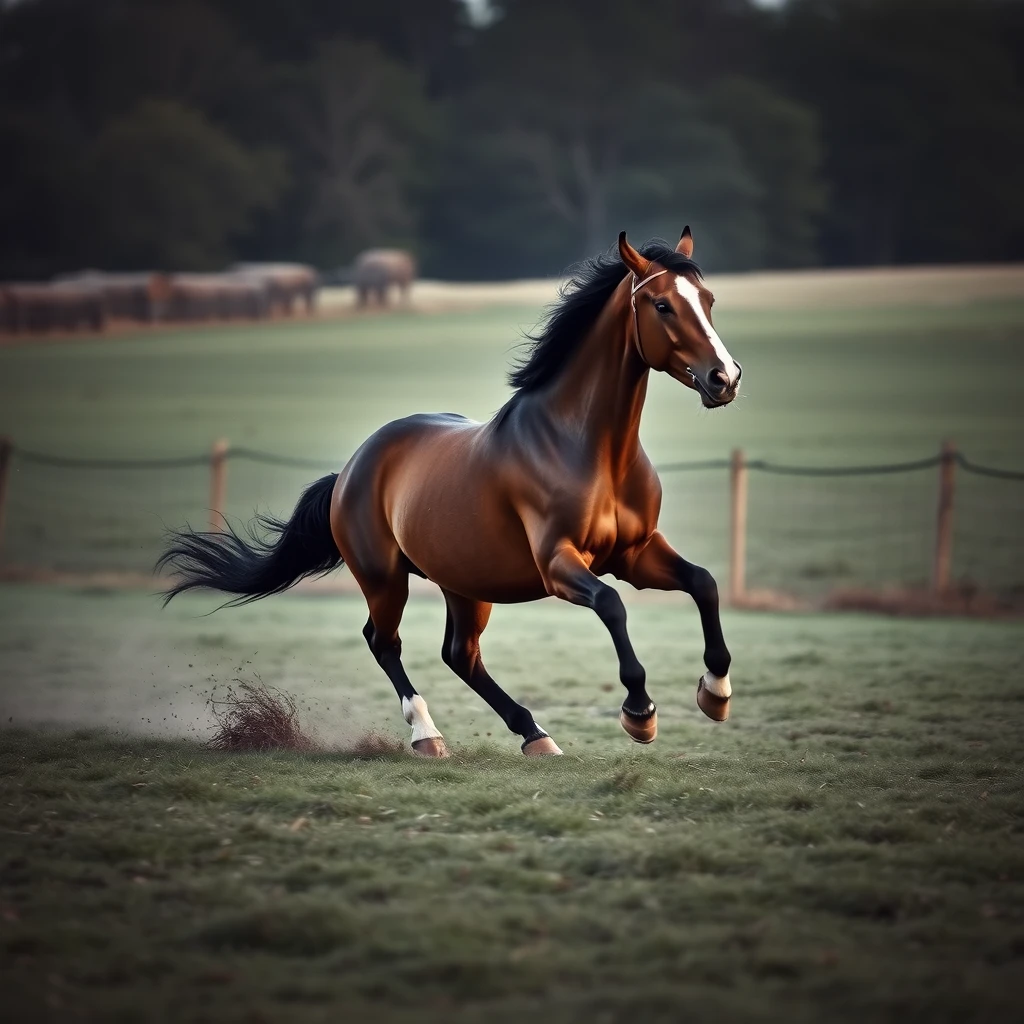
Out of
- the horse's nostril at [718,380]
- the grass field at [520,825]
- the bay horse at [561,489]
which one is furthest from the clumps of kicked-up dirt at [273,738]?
the horse's nostril at [718,380]

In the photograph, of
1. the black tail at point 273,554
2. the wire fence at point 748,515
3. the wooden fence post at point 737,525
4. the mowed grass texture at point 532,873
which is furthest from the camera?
the wire fence at point 748,515

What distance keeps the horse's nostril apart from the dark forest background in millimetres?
17901

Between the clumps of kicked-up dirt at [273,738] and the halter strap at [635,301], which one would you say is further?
the clumps of kicked-up dirt at [273,738]

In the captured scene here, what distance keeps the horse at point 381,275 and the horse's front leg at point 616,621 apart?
25066 mm

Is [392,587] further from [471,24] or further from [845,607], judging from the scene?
[471,24]

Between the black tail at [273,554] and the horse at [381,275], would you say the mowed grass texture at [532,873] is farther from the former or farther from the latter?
the horse at [381,275]

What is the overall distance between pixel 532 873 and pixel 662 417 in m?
21.7

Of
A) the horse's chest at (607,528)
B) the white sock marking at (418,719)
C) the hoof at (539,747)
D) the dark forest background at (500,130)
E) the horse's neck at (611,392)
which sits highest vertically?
the dark forest background at (500,130)

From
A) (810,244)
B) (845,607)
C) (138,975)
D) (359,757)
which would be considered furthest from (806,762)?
(810,244)

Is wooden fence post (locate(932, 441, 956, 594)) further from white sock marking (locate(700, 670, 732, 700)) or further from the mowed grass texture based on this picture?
white sock marking (locate(700, 670, 732, 700))

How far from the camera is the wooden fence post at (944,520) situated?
40.1 feet

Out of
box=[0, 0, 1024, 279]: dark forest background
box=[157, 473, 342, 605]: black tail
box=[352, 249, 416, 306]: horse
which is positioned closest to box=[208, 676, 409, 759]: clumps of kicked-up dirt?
box=[157, 473, 342, 605]: black tail

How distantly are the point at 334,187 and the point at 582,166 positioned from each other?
553 cm

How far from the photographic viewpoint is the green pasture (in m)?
16.2
